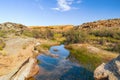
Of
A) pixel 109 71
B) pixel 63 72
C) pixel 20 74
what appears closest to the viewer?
pixel 109 71

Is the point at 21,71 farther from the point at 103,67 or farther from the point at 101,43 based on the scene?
the point at 101,43

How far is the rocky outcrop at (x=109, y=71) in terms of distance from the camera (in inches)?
1407

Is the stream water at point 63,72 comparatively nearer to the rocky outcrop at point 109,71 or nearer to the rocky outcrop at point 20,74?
the rocky outcrop at point 20,74

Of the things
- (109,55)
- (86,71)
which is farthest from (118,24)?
(86,71)

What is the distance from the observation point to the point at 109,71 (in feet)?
125

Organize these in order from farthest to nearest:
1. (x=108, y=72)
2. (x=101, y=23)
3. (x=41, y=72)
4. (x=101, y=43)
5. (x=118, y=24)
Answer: (x=101, y=23)
(x=118, y=24)
(x=101, y=43)
(x=41, y=72)
(x=108, y=72)

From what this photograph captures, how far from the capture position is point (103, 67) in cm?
4100

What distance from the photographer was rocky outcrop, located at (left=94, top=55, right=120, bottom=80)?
35750mm

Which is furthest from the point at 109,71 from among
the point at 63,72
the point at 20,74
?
the point at 20,74

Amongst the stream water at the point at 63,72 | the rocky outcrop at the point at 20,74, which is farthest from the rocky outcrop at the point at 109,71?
the rocky outcrop at the point at 20,74

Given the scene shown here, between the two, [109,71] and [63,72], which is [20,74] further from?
[109,71]

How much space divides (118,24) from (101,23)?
24.3 meters

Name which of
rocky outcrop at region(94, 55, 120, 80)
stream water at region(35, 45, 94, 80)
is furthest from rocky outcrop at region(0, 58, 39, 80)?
rocky outcrop at region(94, 55, 120, 80)

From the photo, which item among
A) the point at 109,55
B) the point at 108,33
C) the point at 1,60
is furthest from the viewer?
the point at 108,33
